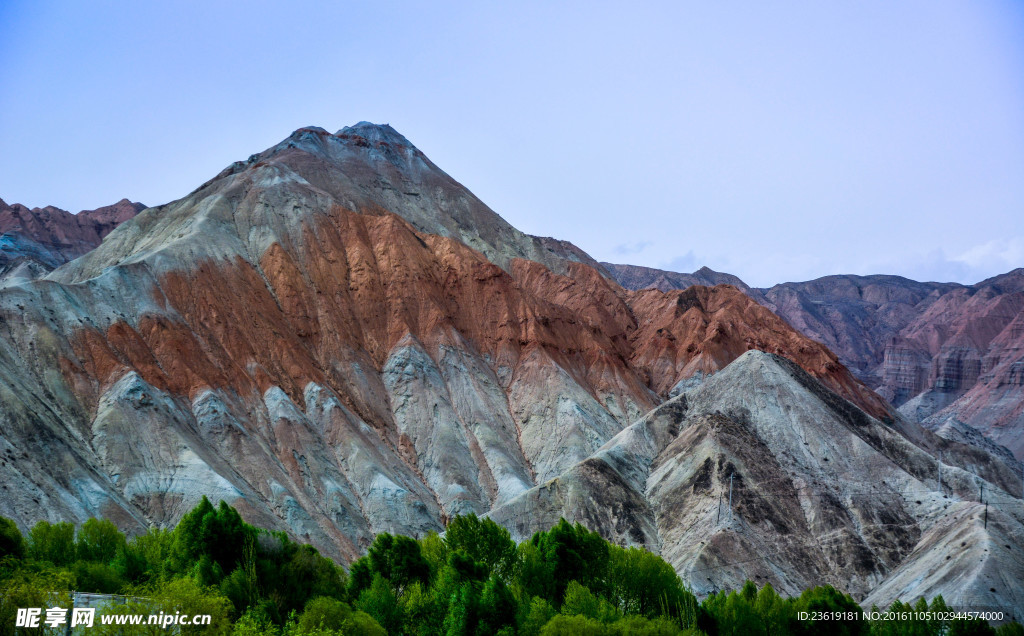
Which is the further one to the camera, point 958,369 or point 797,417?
point 958,369

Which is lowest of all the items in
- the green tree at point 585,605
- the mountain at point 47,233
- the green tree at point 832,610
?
the green tree at point 832,610

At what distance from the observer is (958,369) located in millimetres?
198750

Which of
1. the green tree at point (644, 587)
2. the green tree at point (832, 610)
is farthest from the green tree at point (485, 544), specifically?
the green tree at point (832, 610)

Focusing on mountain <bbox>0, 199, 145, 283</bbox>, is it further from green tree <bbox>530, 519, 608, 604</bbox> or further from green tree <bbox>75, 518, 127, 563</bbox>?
green tree <bbox>530, 519, 608, 604</bbox>

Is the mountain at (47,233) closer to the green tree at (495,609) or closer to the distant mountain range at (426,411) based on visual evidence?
the distant mountain range at (426,411)

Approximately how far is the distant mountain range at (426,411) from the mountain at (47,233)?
1622 cm

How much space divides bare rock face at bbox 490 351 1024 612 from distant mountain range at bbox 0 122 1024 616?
229 millimetres

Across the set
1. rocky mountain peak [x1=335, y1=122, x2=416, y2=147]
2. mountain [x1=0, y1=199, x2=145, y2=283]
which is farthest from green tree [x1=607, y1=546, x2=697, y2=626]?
rocky mountain peak [x1=335, y1=122, x2=416, y2=147]

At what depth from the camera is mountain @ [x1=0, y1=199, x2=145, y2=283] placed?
467 feet

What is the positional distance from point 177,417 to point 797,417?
2053 inches

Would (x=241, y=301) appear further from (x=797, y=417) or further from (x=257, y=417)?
(x=797, y=417)

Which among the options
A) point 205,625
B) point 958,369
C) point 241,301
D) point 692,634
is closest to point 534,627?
point 692,634

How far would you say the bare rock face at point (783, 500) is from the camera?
6700 cm

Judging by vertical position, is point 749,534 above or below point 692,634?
above
